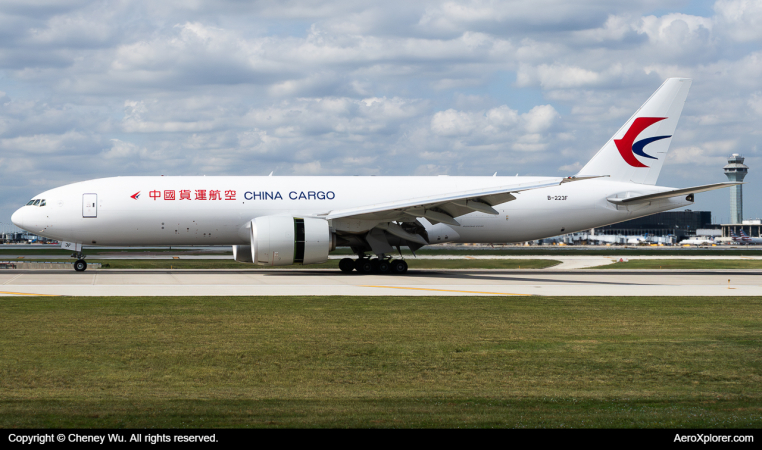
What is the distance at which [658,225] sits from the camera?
16438cm

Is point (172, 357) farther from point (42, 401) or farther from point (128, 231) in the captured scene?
point (128, 231)

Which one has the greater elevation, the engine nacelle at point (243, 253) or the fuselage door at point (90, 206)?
the fuselage door at point (90, 206)

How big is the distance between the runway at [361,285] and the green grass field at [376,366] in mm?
3835

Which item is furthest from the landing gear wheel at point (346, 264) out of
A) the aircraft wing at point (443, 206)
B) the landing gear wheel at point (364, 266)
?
the aircraft wing at point (443, 206)

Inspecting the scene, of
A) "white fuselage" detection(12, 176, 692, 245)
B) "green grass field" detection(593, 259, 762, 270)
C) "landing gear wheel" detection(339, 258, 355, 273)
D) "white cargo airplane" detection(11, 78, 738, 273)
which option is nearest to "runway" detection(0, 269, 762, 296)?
"landing gear wheel" detection(339, 258, 355, 273)

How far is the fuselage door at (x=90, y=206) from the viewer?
88.8 feet

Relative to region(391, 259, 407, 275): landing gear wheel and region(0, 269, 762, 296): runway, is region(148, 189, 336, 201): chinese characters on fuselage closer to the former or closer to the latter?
region(0, 269, 762, 296): runway

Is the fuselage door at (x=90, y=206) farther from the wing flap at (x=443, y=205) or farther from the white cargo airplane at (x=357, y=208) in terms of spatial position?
the wing flap at (x=443, y=205)

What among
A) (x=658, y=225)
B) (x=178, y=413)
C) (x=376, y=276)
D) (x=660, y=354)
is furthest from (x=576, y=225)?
(x=658, y=225)

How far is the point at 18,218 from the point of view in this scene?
27609 mm

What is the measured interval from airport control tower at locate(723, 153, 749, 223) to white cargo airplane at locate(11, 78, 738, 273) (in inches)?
5928

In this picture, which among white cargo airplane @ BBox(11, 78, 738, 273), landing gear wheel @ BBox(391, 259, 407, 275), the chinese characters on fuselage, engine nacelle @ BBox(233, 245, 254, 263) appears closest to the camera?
white cargo airplane @ BBox(11, 78, 738, 273)

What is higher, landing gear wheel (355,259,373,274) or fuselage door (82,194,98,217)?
fuselage door (82,194,98,217)

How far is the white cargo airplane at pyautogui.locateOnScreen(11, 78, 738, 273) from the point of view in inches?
999
